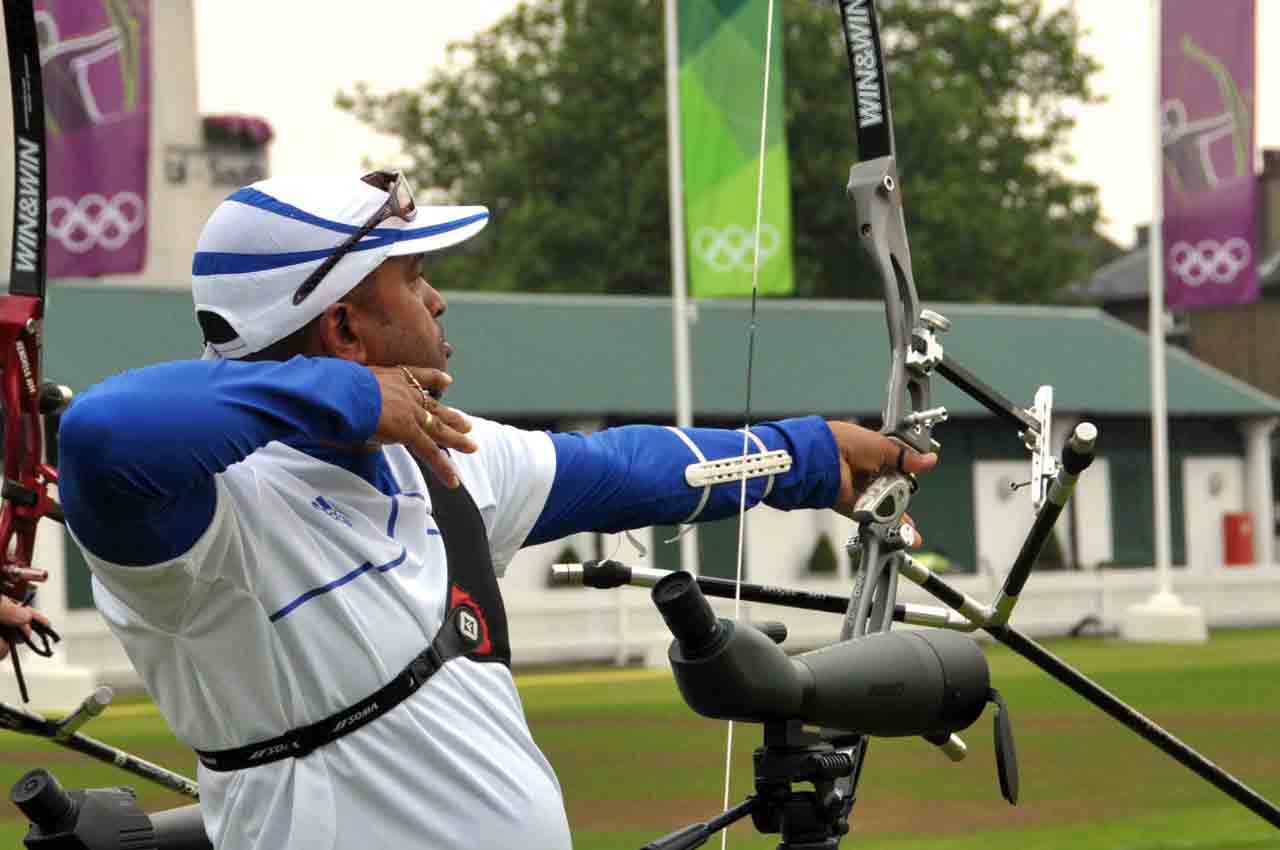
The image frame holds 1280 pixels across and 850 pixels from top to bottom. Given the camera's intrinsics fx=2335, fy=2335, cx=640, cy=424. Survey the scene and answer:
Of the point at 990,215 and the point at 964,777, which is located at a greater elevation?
the point at 990,215

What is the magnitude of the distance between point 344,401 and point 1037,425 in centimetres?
125

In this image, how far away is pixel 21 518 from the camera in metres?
5.05

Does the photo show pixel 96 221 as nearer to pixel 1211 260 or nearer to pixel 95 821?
pixel 1211 260

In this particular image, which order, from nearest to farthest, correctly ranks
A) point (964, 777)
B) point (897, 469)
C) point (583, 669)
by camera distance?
point (897, 469), point (964, 777), point (583, 669)

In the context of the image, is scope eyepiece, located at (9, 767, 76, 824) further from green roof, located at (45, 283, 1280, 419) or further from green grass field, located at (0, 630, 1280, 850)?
green roof, located at (45, 283, 1280, 419)

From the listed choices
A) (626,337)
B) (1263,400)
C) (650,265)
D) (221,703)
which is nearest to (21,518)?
(221,703)

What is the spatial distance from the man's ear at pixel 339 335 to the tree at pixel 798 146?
4394cm

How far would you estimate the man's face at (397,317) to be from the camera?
3.01 m

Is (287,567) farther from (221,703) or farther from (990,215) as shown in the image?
(990,215)

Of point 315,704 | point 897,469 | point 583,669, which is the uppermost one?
point 897,469

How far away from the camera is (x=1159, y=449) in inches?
1054

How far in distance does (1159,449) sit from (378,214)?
24618mm

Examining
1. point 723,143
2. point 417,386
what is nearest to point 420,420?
point 417,386

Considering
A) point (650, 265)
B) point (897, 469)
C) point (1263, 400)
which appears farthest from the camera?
point (650, 265)
